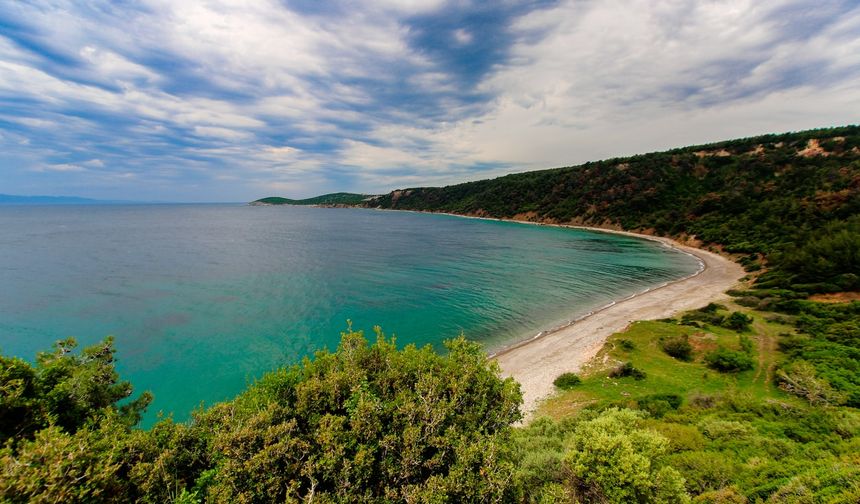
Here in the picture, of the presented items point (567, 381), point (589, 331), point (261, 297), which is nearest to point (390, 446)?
point (567, 381)

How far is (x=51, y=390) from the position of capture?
11734mm

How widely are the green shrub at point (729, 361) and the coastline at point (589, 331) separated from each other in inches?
321

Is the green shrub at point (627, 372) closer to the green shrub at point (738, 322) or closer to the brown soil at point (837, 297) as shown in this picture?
the green shrub at point (738, 322)

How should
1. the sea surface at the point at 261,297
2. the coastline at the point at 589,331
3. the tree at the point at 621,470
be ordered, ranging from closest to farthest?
the tree at the point at 621,470 < the coastline at the point at 589,331 < the sea surface at the point at 261,297

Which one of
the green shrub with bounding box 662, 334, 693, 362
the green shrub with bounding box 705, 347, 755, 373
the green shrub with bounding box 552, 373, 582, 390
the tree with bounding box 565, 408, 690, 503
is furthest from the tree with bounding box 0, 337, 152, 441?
the green shrub with bounding box 662, 334, 693, 362

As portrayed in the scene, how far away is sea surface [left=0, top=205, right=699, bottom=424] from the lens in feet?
101

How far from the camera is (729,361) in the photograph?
25.0 m

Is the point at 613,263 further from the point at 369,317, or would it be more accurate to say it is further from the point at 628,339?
the point at 369,317

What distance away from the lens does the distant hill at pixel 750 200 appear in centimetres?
4622

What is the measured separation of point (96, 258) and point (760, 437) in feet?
323

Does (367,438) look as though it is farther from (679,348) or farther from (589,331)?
(589,331)

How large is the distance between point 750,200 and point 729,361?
97.9m

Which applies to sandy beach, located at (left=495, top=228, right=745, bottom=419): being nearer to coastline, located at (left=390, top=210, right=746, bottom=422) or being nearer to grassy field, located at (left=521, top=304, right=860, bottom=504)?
coastline, located at (left=390, top=210, right=746, bottom=422)

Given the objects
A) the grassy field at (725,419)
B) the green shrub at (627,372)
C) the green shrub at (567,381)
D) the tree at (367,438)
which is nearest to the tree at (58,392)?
the tree at (367,438)
